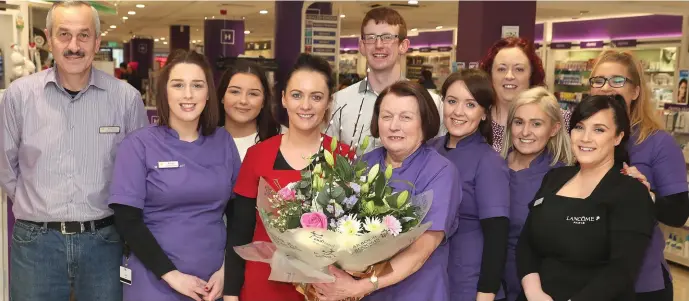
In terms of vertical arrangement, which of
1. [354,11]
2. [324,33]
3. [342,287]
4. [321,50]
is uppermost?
[354,11]

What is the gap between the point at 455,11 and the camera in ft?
43.7

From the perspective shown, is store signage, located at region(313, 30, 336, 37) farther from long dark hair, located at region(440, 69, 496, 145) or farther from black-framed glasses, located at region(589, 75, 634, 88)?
long dark hair, located at region(440, 69, 496, 145)

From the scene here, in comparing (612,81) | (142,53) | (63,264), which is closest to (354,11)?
(612,81)

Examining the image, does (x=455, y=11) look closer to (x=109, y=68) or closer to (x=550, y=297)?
(x=109, y=68)

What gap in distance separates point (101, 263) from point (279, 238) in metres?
1.11

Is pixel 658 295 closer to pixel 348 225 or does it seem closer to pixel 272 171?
pixel 348 225

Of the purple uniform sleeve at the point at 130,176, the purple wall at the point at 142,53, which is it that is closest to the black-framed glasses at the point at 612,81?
the purple uniform sleeve at the point at 130,176

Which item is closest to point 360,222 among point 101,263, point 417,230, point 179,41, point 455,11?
point 417,230

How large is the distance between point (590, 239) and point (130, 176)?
1664mm

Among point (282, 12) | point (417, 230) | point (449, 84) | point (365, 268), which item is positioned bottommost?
point (365, 268)

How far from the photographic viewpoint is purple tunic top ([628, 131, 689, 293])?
9.07 feet

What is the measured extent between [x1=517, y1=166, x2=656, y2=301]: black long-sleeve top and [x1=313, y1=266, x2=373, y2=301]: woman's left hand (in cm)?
68

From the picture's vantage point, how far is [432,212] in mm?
2215

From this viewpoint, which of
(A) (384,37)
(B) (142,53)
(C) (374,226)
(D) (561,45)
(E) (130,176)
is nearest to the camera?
(C) (374,226)
